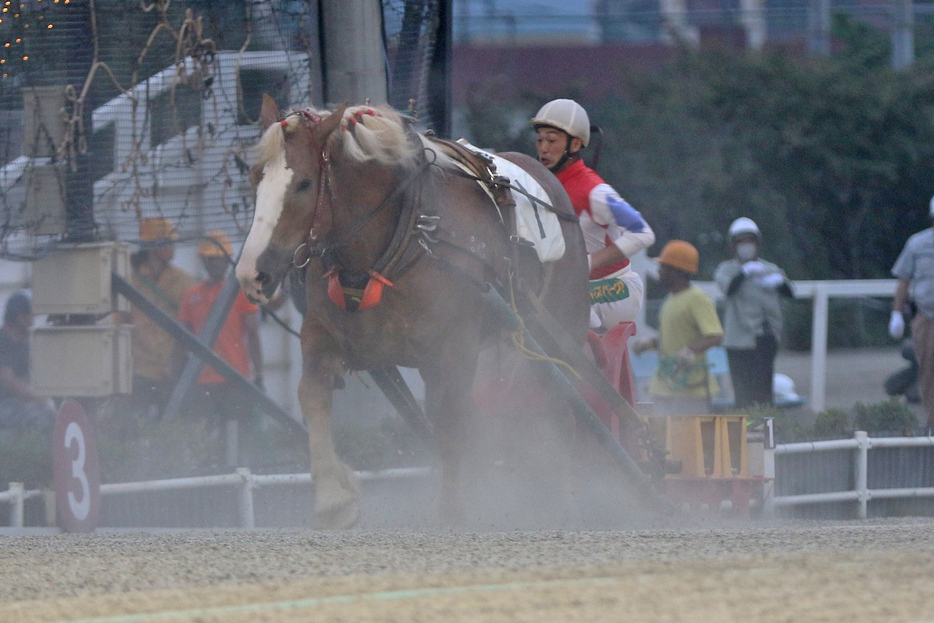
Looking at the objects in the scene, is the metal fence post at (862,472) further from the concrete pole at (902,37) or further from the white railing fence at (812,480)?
the concrete pole at (902,37)

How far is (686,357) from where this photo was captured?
32.3 feet

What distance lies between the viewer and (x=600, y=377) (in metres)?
6.80

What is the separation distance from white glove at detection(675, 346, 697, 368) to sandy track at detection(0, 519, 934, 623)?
4567 millimetres

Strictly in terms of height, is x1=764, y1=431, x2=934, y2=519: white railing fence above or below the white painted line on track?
below

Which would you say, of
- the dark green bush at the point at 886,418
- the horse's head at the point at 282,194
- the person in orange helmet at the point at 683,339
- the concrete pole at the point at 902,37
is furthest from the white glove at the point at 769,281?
the concrete pole at the point at 902,37

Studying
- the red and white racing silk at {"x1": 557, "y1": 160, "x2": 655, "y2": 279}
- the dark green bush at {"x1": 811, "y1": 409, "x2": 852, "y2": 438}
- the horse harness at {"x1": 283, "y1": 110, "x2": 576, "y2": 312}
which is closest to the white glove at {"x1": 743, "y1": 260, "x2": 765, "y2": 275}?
the dark green bush at {"x1": 811, "y1": 409, "x2": 852, "y2": 438}

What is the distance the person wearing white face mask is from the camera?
10.4 metres

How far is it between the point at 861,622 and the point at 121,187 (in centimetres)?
518

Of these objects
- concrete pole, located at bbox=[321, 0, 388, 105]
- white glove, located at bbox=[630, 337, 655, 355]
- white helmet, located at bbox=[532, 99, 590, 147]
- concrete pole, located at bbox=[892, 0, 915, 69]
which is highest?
concrete pole, located at bbox=[892, 0, 915, 69]

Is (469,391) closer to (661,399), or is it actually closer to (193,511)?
(193,511)

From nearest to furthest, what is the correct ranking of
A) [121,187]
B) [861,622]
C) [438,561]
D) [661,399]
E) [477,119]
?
1. [861,622]
2. [438,561]
3. [121,187]
4. [661,399]
5. [477,119]

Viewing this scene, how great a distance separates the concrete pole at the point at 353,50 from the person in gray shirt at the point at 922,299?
445 cm

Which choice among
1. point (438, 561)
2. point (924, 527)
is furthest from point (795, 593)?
point (924, 527)

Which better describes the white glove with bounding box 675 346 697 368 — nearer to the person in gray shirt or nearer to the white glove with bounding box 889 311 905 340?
the person in gray shirt
